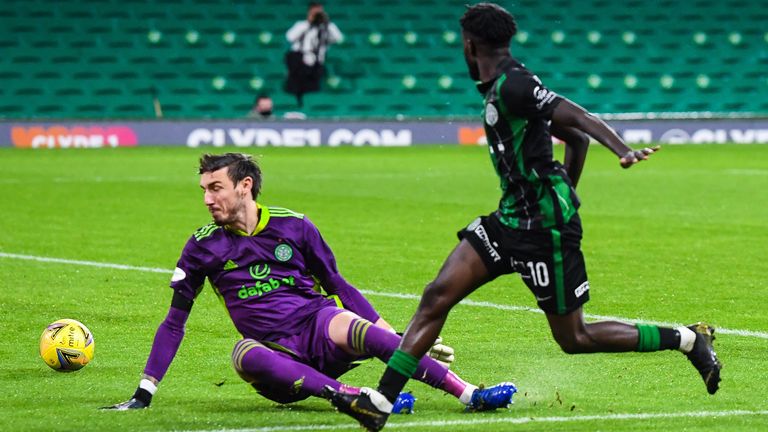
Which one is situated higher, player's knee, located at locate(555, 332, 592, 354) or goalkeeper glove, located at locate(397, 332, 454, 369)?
player's knee, located at locate(555, 332, 592, 354)

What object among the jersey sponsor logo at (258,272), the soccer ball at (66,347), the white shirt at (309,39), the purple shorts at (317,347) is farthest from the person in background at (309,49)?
the purple shorts at (317,347)

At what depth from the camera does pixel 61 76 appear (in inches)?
1169

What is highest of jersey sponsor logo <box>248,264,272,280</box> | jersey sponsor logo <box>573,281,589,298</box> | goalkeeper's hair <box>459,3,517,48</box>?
goalkeeper's hair <box>459,3,517,48</box>

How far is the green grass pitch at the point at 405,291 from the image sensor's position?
6.09 metres

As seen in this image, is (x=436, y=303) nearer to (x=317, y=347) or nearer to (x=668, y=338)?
(x=317, y=347)

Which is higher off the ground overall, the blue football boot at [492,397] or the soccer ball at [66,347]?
the soccer ball at [66,347]

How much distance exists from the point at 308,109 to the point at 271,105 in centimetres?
181

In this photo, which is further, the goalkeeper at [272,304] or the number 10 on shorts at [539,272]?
the goalkeeper at [272,304]

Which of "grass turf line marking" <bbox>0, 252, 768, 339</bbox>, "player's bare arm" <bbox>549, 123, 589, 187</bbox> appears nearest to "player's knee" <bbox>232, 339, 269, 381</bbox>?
"player's bare arm" <bbox>549, 123, 589, 187</bbox>

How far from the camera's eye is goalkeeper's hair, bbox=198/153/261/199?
624cm

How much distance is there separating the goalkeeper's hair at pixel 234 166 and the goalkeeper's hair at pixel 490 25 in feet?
4.06

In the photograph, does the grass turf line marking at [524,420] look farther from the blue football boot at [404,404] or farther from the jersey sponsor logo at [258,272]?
the jersey sponsor logo at [258,272]

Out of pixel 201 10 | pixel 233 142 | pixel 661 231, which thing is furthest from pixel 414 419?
pixel 201 10

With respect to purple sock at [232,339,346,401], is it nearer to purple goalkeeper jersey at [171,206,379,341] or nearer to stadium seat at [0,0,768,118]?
purple goalkeeper jersey at [171,206,379,341]
